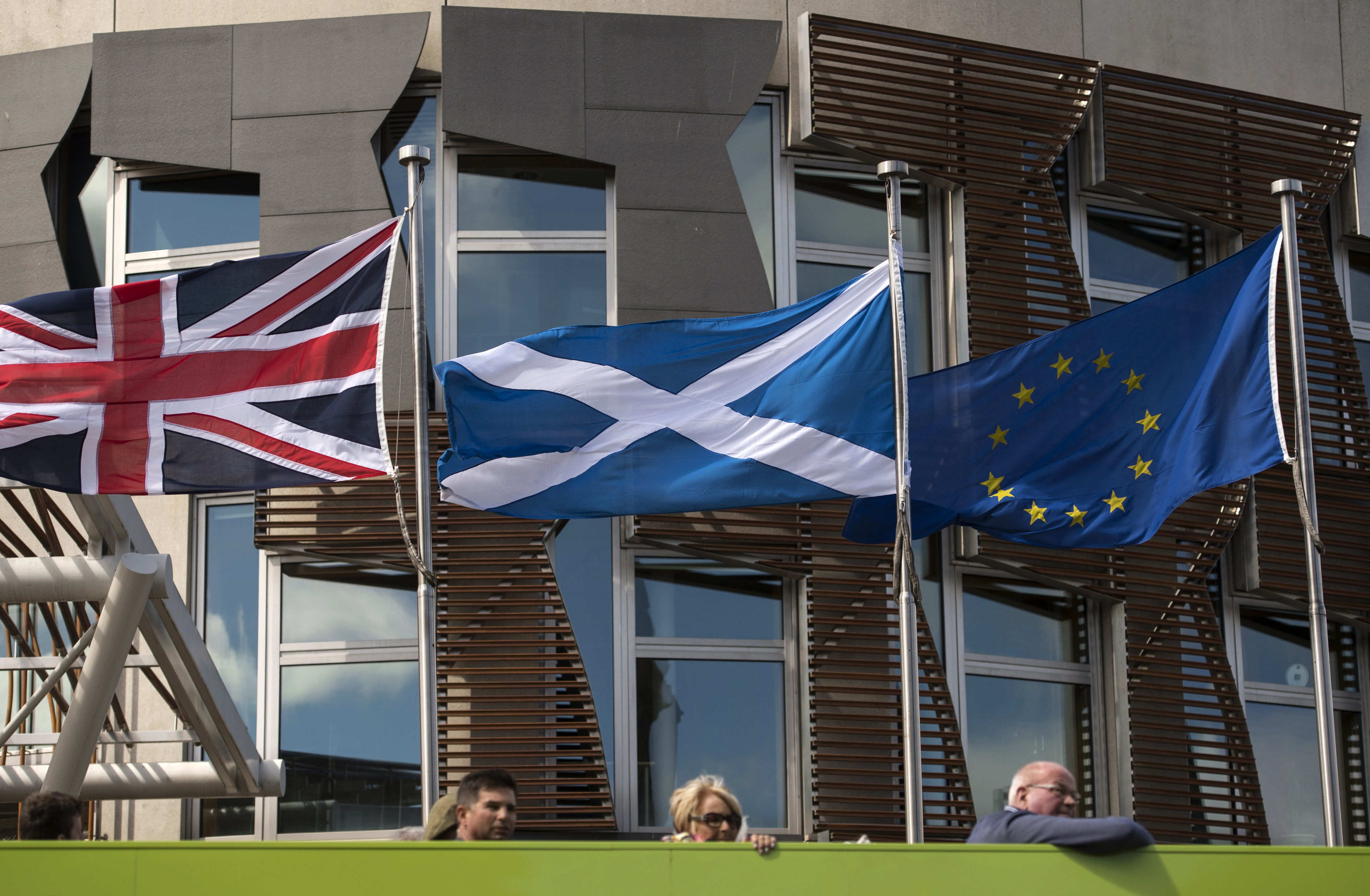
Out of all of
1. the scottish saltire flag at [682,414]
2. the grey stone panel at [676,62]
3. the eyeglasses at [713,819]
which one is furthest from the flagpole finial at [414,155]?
the eyeglasses at [713,819]

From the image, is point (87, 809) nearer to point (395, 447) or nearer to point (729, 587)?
point (395, 447)

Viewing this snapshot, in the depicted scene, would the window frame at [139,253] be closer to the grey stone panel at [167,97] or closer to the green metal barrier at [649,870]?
the grey stone panel at [167,97]

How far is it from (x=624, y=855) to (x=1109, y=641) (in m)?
6.73

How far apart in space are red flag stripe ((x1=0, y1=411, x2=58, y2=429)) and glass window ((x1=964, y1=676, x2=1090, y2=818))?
5.93m

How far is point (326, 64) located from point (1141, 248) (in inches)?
235

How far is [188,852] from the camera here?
4.66m

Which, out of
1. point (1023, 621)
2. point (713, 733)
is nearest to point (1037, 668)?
point (1023, 621)

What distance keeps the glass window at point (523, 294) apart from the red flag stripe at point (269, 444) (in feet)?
8.72

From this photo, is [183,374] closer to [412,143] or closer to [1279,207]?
[412,143]

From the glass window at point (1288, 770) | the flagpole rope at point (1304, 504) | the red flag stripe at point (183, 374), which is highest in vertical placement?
the red flag stripe at point (183, 374)

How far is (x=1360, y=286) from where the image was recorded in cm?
1254

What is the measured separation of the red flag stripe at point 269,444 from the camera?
791cm

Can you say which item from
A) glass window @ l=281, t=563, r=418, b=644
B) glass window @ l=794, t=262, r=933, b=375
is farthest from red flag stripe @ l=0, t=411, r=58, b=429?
glass window @ l=794, t=262, r=933, b=375

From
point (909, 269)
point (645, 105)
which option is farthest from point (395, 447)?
point (909, 269)
